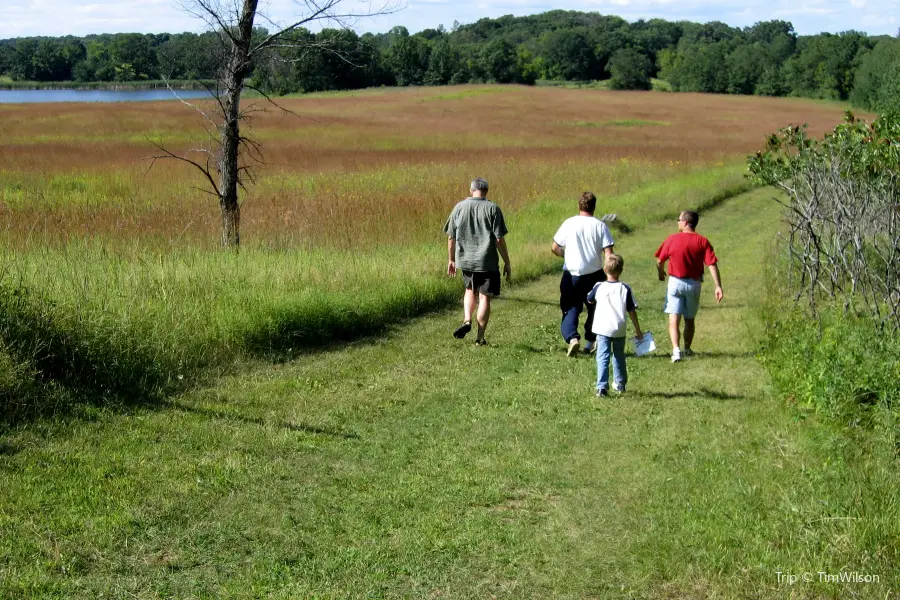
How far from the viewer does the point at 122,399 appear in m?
7.33

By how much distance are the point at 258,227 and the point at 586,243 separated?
7.54m

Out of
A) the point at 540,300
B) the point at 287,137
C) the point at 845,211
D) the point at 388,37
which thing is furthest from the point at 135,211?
the point at 388,37

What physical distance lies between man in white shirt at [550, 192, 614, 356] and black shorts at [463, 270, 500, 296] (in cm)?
69

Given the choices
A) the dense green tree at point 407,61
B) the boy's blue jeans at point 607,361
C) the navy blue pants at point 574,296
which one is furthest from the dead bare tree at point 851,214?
the dense green tree at point 407,61

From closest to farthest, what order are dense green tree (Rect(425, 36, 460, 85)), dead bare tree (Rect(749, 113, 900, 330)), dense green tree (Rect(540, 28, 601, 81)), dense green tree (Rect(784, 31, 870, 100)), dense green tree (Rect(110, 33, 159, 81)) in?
dead bare tree (Rect(749, 113, 900, 330))
dense green tree (Rect(110, 33, 159, 81))
dense green tree (Rect(784, 31, 870, 100))
dense green tree (Rect(425, 36, 460, 85))
dense green tree (Rect(540, 28, 601, 81))

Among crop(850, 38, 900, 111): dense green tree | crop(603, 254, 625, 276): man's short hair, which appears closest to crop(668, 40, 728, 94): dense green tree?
crop(850, 38, 900, 111): dense green tree

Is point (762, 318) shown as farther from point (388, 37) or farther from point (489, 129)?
point (388, 37)

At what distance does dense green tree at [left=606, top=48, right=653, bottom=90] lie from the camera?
98312 mm

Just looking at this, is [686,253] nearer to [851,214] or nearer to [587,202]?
[587,202]

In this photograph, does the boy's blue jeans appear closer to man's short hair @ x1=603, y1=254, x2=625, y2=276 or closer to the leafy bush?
man's short hair @ x1=603, y1=254, x2=625, y2=276

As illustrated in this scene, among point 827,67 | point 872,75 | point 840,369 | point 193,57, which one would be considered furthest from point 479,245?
point 827,67

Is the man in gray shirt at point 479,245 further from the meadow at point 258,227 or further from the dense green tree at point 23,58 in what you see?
the dense green tree at point 23,58

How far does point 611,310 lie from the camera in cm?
788

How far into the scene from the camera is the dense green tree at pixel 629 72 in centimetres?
9831
